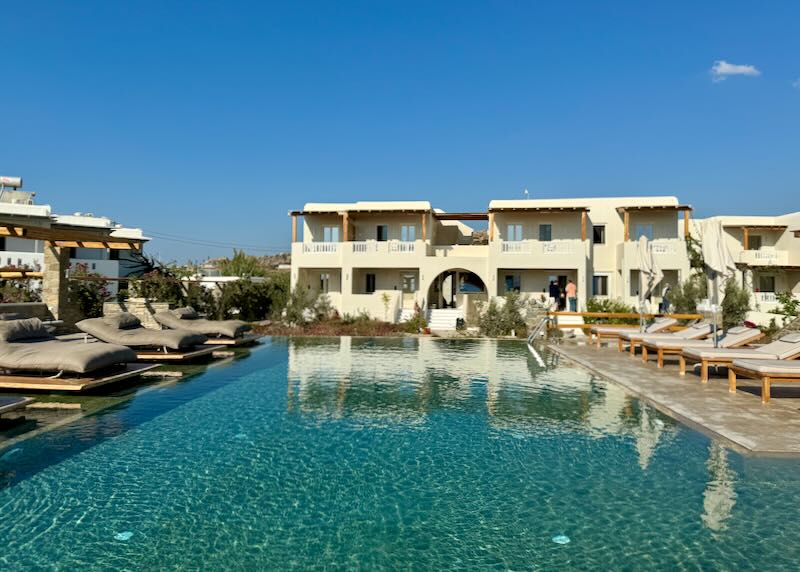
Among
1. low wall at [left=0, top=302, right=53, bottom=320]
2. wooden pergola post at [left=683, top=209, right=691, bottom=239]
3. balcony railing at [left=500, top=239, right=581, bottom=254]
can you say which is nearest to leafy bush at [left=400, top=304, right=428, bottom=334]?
balcony railing at [left=500, top=239, right=581, bottom=254]

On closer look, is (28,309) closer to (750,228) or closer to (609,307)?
(609,307)

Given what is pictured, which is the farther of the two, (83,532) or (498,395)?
(498,395)

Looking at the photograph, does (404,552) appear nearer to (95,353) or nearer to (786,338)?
(95,353)

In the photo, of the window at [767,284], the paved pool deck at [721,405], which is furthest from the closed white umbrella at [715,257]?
the window at [767,284]

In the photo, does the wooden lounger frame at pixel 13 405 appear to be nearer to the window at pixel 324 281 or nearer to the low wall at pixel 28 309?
the low wall at pixel 28 309

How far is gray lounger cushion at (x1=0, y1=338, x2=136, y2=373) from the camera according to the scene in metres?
9.71

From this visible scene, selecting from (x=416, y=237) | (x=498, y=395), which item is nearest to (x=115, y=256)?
(x=416, y=237)

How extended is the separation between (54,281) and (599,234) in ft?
87.0

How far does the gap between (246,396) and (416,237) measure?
883 inches

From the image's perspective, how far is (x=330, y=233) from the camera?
33219 mm

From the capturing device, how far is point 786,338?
37.5 ft

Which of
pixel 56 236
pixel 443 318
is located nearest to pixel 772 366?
pixel 56 236

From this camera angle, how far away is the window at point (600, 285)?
31109 mm

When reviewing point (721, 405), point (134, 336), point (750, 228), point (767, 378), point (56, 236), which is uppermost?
point (750, 228)
